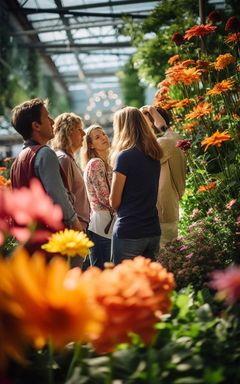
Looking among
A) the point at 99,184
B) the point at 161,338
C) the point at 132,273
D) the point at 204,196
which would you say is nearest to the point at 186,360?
the point at 161,338

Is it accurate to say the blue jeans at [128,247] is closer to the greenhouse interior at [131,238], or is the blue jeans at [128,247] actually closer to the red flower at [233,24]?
the greenhouse interior at [131,238]

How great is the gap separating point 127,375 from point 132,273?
8.5 inches

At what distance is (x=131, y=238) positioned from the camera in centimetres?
234

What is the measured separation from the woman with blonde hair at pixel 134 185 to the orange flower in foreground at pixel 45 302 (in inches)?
69.2

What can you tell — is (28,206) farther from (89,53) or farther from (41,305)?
(89,53)

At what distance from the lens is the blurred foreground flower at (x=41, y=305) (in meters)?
0.51

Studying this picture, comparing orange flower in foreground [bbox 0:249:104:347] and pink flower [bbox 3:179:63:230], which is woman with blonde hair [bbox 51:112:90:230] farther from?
orange flower in foreground [bbox 0:249:104:347]

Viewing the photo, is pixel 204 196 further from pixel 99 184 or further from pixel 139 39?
pixel 139 39

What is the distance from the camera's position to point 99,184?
2.94 m

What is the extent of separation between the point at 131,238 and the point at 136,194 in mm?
219

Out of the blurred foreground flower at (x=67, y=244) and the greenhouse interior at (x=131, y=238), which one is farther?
the blurred foreground flower at (x=67, y=244)

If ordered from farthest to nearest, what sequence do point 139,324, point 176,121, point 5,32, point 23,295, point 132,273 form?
point 5,32
point 176,121
point 132,273
point 139,324
point 23,295

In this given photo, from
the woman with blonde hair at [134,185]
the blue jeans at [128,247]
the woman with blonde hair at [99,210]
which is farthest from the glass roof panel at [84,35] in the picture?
the blue jeans at [128,247]

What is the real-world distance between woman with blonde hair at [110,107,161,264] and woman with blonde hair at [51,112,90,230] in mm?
238
